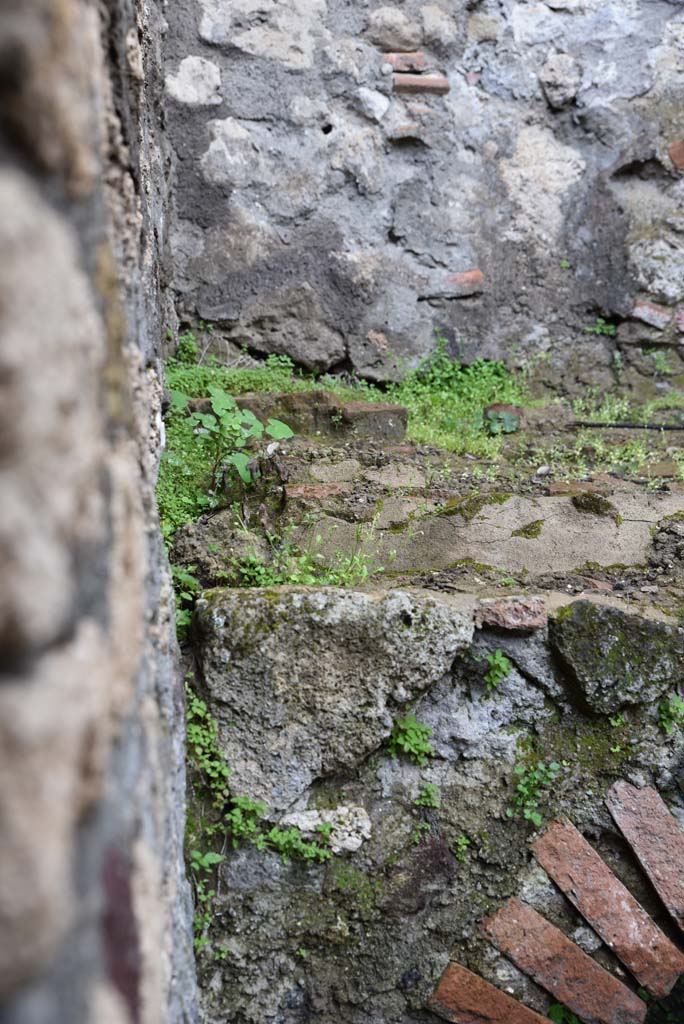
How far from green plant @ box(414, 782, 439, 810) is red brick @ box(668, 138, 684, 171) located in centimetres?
368

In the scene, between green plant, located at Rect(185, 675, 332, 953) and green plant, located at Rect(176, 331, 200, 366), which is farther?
green plant, located at Rect(176, 331, 200, 366)

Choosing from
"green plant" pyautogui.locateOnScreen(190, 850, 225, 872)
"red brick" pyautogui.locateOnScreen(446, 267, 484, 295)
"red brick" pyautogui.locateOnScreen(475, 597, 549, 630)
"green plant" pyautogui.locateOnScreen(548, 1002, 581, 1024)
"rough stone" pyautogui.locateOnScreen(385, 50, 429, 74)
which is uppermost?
"rough stone" pyautogui.locateOnScreen(385, 50, 429, 74)

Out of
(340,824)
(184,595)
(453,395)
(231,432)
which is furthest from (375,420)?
(340,824)

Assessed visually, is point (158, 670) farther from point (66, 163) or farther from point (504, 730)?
point (504, 730)

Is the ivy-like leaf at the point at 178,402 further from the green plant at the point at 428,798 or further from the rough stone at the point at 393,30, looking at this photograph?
the rough stone at the point at 393,30

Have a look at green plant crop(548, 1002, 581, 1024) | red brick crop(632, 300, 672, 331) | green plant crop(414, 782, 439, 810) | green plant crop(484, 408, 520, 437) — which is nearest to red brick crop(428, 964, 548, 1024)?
green plant crop(548, 1002, 581, 1024)

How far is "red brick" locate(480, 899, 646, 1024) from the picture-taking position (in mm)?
2061

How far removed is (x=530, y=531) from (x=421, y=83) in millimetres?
2757

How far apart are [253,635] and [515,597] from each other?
0.72 meters

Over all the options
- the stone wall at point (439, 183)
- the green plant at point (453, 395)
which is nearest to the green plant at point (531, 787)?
the green plant at point (453, 395)

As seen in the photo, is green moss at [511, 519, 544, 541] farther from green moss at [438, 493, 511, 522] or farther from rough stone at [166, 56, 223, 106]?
rough stone at [166, 56, 223, 106]

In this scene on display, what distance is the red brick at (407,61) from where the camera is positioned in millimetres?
4086

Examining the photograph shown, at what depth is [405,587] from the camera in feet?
7.34

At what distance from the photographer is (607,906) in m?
2.08
